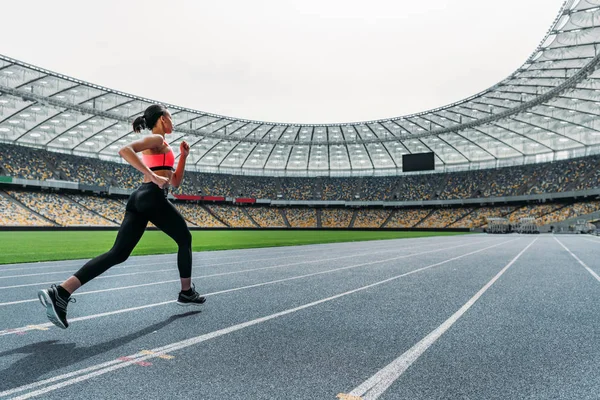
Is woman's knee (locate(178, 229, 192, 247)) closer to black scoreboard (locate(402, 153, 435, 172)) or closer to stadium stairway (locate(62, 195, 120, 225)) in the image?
stadium stairway (locate(62, 195, 120, 225))

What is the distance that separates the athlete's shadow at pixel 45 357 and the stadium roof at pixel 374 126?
98.4ft

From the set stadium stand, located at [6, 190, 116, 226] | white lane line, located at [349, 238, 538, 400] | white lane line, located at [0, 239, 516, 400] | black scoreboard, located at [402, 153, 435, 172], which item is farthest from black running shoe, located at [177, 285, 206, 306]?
black scoreboard, located at [402, 153, 435, 172]

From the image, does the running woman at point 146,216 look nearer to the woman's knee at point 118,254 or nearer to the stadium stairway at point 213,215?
the woman's knee at point 118,254

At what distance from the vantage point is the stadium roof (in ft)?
103

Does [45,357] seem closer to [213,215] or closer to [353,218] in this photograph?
[213,215]

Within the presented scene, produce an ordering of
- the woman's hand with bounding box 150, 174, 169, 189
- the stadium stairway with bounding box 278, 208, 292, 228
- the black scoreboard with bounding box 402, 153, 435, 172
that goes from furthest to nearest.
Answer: the stadium stairway with bounding box 278, 208, 292, 228 < the black scoreboard with bounding box 402, 153, 435, 172 < the woman's hand with bounding box 150, 174, 169, 189

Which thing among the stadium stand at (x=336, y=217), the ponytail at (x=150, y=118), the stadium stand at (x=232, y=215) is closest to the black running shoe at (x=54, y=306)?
the ponytail at (x=150, y=118)

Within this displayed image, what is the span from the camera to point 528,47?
3027cm

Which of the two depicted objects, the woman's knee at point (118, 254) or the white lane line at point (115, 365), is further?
the woman's knee at point (118, 254)

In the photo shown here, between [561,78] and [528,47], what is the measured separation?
5.81 m

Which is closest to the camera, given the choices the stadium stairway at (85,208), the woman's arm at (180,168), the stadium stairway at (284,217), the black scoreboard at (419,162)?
the woman's arm at (180,168)

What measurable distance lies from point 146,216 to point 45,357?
5.31ft

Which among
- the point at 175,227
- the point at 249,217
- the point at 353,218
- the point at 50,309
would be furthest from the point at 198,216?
the point at 50,309

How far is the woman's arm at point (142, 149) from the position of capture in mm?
3844
